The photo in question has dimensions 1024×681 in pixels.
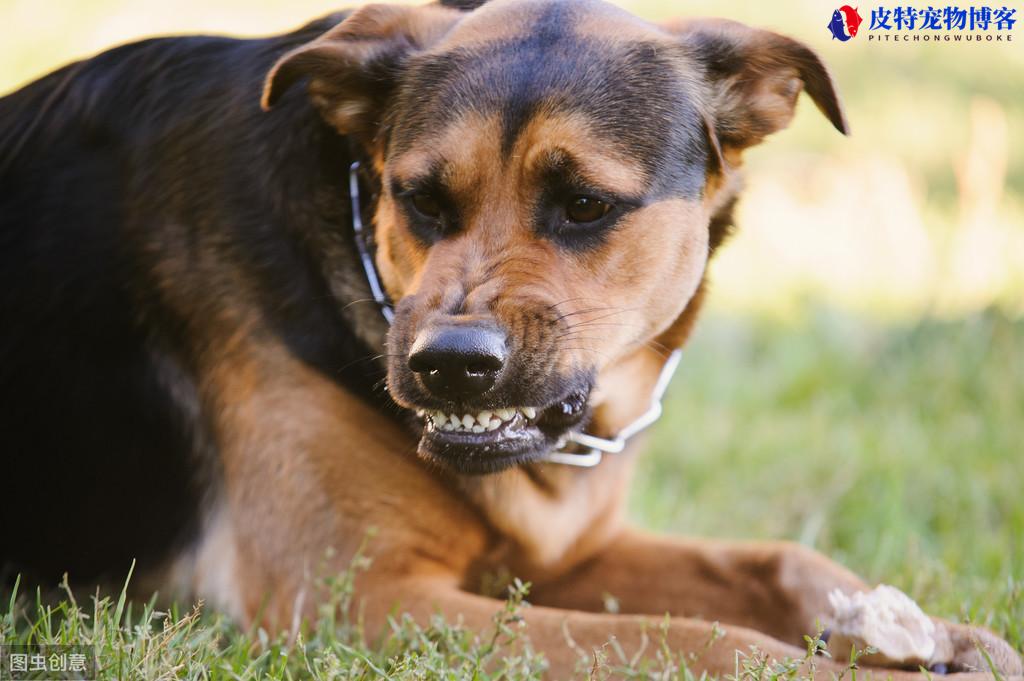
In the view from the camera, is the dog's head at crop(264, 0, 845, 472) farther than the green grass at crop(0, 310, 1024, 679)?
Yes

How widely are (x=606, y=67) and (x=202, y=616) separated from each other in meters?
1.96

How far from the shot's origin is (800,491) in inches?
195

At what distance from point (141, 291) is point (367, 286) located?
69 cm

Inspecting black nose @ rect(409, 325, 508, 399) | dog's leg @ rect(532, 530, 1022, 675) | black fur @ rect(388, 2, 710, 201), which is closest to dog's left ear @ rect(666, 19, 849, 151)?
black fur @ rect(388, 2, 710, 201)

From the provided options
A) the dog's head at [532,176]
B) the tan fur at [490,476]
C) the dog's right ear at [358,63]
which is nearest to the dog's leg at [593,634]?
the tan fur at [490,476]

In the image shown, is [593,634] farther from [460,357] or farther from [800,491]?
[800,491]

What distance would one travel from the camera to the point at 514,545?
3.53 meters

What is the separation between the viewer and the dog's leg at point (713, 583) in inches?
142

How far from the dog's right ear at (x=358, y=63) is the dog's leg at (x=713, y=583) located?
1673 mm

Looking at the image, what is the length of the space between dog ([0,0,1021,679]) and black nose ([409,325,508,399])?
4.7 inches

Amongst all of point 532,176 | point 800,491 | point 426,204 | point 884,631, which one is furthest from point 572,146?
point 800,491

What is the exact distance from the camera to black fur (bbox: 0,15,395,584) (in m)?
3.45

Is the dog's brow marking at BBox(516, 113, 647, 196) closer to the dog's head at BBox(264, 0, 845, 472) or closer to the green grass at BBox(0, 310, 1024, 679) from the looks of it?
the dog's head at BBox(264, 0, 845, 472)

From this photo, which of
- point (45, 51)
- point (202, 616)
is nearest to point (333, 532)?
point (202, 616)
